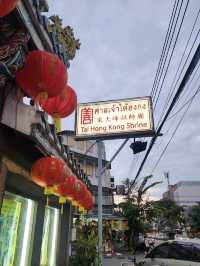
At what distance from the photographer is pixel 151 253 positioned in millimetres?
8977

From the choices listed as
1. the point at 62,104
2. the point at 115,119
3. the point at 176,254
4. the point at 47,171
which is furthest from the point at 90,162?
the point at 62,104

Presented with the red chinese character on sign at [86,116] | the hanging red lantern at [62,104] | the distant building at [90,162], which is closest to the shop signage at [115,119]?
the red chinese character on sign at [86,116]

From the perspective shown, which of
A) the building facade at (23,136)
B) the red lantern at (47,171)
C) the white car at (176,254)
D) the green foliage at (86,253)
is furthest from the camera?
the green foliage at (86,253)

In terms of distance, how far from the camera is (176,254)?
7934 millimetres

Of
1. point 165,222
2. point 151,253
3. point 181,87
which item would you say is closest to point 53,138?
point 181,87

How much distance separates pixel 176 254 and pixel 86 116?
5802 millimetres

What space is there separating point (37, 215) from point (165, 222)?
6499cm

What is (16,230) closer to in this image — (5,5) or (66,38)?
(66,38)

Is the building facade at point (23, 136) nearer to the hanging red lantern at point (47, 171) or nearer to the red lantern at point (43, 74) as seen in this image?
the red lantern at point (43, 74)

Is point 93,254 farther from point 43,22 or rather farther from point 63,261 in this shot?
point 43,22

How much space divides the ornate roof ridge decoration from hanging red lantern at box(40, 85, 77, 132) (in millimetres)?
2366

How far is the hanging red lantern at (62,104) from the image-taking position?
4.77m

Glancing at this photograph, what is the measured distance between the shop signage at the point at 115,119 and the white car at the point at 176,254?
3818 millimetres

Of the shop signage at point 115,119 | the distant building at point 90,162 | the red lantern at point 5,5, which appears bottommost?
the red lantern at point 5,5
